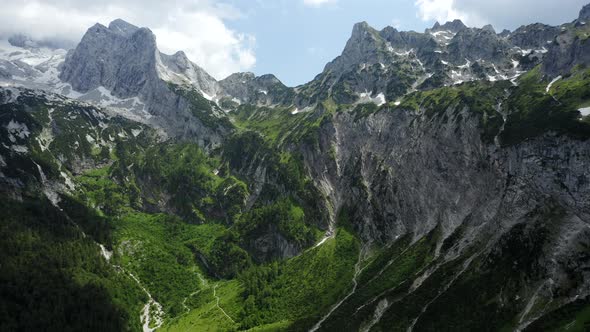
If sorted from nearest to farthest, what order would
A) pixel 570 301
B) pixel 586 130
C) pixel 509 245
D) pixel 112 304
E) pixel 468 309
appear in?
pixel 570 301 < pixel 468 309 < pixel 509 245 < pixel 586 130 < pixel 112 304

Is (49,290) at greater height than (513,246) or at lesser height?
greater

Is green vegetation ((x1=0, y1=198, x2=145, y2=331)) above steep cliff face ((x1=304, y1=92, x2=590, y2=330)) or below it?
above

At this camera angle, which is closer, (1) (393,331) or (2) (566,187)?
(1) (393,331)

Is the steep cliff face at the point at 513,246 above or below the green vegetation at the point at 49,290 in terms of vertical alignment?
below

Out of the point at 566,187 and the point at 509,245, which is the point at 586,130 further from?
the point at 509,245

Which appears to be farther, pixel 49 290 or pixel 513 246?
pixel 49 290

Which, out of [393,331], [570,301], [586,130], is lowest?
[570,301]

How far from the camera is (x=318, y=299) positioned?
19400 centimetres

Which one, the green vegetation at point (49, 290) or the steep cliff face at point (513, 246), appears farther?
the green vegetation at point (49, 290)

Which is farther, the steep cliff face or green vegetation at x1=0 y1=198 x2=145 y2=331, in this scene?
green vegetation at x1=0 y1=198 x2=145 y2=331

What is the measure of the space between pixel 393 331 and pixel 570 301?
55136 mm

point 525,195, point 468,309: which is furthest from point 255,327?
point 525,195

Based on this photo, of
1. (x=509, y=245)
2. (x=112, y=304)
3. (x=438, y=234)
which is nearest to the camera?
(x=509, y=245)

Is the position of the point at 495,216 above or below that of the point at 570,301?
above
